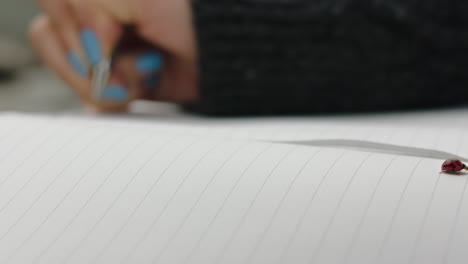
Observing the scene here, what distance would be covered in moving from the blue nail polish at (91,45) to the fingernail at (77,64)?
2 centimetres

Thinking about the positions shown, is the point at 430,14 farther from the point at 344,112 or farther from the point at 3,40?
the point at 3,40

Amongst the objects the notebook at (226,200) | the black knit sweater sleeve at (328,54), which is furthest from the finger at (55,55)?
the notebook at (226,200)

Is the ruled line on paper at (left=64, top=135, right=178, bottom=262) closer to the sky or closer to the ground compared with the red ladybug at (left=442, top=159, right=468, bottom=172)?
closer to the ground

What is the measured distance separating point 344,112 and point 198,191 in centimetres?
32

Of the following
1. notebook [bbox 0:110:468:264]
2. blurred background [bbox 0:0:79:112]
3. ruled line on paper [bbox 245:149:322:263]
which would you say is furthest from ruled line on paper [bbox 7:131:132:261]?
blurred background [bbox 0:0:79:112]

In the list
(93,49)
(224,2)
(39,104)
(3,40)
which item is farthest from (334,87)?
(3,40)

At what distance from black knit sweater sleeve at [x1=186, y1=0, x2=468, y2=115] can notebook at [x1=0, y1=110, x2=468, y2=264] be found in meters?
0.20

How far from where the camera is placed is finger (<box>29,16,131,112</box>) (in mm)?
572

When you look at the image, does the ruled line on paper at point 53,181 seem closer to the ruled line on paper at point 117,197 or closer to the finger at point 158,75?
the ruled line on paper at point 117,197

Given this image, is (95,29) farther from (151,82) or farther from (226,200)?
(226,200)

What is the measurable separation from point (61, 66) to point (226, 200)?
1.34ft

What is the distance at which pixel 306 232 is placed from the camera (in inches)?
9.6

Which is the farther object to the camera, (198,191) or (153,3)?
(153,3)

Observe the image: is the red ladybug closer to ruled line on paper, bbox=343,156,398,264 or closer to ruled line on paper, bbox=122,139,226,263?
ruled line on paper, bbox=343,156,398,264
